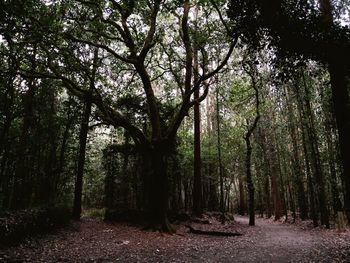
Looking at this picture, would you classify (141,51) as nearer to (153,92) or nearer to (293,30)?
(153,92)

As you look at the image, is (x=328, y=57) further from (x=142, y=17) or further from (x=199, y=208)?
(x=199, y=208)

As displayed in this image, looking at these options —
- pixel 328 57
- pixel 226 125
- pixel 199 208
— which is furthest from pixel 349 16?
pixel 226 125

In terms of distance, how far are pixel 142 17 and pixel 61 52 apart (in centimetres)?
427

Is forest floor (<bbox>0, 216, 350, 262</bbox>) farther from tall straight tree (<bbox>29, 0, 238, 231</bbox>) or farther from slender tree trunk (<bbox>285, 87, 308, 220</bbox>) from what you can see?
slender tree trunk (<bbox>285, 87, 308, 220</bbox>)

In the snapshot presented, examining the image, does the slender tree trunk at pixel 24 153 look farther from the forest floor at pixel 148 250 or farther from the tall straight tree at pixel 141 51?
the forest floor at pixel 148 250

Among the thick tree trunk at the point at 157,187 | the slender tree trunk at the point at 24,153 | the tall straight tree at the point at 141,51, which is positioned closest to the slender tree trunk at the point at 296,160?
the tall straight tree at the point at 141,51

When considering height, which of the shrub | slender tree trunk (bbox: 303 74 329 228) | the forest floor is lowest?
the forest floor

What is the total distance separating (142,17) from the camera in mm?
14406

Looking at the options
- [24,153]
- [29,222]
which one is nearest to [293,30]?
[29,222]

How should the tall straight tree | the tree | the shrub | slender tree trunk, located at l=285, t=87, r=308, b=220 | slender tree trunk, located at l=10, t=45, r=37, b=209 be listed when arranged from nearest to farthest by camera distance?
the tree → the shrub → the tall straight tree → slender tree trunk, located at l=10, t=45, r=37, b=209 → slender tree trunk, located at l=285, t=87, r=308, b=220

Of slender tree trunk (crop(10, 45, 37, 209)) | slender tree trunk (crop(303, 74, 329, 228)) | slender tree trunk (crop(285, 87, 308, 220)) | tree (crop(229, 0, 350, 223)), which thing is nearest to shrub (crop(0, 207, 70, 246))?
slender tree trunk (crop(10, 45, 37, 209))

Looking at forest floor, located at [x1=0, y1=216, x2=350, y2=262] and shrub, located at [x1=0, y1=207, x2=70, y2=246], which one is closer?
forest floor, located at [x1=0, y1=216, x2=350, y2=262]

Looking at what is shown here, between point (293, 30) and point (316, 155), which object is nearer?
point (293, 30)

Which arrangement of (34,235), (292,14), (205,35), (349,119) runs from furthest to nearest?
1. (205,35)
2. (34,235)
3. (349,119)
4. (292,14)
